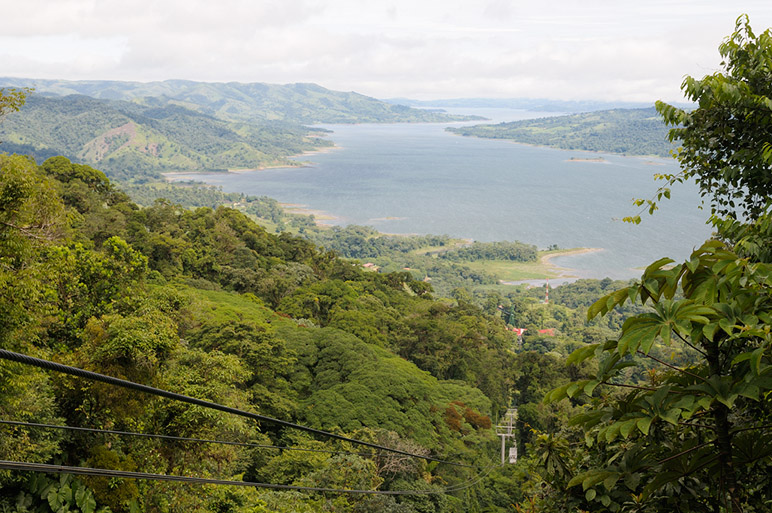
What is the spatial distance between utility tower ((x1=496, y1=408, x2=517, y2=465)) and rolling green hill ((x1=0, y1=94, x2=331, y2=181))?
426 ft

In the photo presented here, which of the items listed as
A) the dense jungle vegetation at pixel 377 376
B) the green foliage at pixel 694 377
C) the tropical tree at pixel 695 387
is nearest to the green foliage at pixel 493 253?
the dense jungle vegetation at pixel 377 376

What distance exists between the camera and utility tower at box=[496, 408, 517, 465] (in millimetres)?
22078

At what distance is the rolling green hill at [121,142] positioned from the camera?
14888 cm

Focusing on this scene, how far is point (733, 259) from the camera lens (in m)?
2.14

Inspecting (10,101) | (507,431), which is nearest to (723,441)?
(10,101)

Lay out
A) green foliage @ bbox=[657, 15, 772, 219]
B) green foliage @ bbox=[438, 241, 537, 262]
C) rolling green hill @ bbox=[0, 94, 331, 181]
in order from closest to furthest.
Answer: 1. green foliage @ bbox=[657, 15, 772, 219]
2. green foliage @ bbox=[438, 241, 537, 262]
3. rolling green hill @ bbox=[0, 94, 331, 181]

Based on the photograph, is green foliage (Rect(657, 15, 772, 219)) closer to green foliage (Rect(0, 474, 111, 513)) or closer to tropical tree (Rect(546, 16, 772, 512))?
tropical tree (Rect(546, 16, 772, 512))

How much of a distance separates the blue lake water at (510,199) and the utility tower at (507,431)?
55685 mm

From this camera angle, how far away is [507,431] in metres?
24.8

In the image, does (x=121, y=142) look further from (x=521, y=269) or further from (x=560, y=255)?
(x=560, y=255)

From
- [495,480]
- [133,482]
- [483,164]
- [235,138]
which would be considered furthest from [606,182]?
[133,482]

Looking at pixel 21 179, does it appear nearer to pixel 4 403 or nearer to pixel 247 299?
pixel 4 403

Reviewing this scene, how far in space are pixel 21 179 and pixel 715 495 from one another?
358 inches

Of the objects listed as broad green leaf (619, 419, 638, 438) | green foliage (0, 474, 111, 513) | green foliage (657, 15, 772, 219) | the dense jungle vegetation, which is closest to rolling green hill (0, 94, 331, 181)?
the dense jungle vegetation
